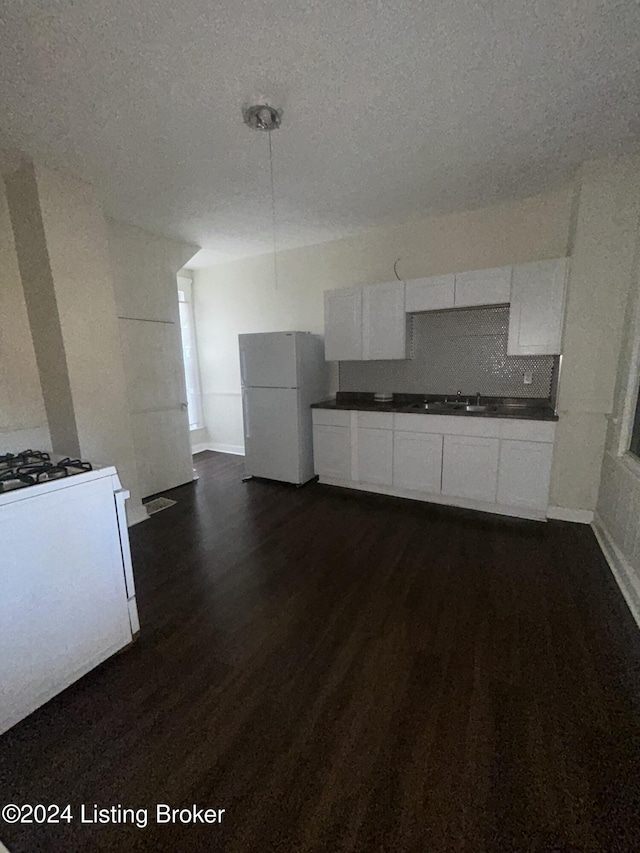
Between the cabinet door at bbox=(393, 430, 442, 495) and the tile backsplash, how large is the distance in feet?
2.34

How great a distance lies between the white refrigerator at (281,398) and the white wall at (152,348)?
2.59 ft

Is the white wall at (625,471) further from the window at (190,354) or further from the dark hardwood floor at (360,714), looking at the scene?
the window at (190,354)

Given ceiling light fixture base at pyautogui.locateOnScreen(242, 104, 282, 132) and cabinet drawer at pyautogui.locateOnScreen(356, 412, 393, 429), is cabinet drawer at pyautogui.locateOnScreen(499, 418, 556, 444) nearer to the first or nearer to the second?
cabinet drawer at pyautogui.locateOnScreen(356, 412, 393, 429)

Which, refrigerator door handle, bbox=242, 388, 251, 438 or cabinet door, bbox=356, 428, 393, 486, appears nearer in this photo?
cabinet door, bbox=356, 428, 393, 486

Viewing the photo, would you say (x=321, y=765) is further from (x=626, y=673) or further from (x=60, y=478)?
(x=60, y=478)

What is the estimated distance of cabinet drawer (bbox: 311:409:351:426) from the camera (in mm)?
3617

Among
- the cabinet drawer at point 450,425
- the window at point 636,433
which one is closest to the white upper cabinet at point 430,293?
the cabinet drawer at point 450,425

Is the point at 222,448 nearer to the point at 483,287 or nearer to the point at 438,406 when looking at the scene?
the point at 438,406

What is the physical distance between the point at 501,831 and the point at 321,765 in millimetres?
568

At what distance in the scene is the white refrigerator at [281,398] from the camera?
3.68 meters

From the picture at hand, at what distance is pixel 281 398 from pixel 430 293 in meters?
1.82

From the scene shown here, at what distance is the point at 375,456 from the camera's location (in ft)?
11.6

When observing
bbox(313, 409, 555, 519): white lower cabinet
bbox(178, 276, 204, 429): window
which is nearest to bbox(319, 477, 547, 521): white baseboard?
bbox(313, 409, 555, 519): white lower cabinet

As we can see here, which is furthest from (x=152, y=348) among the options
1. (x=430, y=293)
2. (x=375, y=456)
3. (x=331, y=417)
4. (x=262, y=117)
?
(x=430, y=293)
